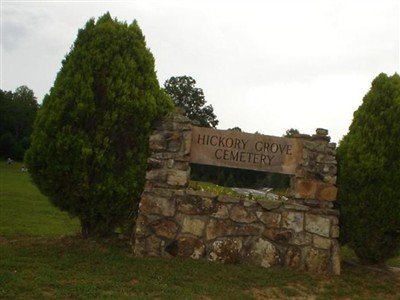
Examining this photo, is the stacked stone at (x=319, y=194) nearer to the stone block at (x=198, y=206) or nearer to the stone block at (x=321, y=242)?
the stone block at (x=321, y=242)

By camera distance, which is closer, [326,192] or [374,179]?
[374,179]

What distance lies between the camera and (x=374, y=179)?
7168mm

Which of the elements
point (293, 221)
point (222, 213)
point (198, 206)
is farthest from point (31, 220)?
point (293, 221)

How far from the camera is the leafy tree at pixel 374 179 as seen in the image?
7113 millimetres

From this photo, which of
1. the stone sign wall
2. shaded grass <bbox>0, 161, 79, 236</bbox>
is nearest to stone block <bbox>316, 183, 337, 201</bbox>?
the stone sign wall

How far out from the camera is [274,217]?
7.20 m

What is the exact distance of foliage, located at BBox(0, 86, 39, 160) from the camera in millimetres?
54750

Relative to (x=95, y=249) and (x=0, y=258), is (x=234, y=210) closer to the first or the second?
(x=95, y=249)

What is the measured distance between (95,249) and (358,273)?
13.2 feet

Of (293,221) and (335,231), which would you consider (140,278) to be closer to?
(293,221)

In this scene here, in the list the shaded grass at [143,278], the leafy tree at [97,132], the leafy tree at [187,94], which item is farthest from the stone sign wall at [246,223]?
the leafy tree at [187,94]

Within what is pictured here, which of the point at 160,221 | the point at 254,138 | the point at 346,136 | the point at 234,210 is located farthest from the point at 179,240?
the point at 346,136

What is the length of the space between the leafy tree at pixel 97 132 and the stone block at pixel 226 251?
143 cm

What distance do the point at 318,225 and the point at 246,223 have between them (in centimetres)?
109
